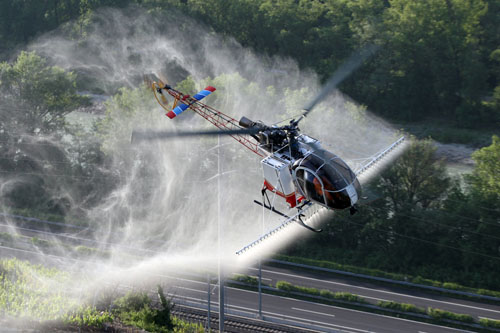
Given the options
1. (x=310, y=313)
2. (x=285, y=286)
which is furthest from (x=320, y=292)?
(x=285, y=286)

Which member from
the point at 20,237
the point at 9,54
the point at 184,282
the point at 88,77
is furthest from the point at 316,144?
the point at 9,54

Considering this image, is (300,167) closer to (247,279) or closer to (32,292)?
(247,279)

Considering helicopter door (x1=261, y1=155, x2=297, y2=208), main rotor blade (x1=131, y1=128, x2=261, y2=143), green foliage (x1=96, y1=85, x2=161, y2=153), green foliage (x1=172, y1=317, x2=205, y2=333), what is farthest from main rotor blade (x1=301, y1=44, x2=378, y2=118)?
green foliage (x1=96, y1=85, x2=161, y2=153)

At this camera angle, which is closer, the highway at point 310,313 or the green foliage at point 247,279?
the highway at point 310,313

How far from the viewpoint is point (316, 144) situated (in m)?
36.8

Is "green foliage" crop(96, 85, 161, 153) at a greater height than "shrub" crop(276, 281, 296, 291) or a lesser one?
greater

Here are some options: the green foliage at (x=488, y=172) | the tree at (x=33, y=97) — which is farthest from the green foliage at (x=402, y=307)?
the tree at (x=33, y=97)

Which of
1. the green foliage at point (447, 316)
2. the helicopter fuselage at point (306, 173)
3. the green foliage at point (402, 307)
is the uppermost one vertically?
the helicopter fuselage at point (306, 173)

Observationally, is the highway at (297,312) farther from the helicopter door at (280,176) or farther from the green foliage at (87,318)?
the helicopter door at (280,176)

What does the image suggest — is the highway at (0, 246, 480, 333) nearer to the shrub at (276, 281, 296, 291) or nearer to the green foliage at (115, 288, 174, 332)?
the shrub at (276, 281, 296, 291)

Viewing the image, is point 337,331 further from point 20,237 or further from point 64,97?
point 64,97

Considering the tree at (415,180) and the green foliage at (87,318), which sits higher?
the tree at (415,180)

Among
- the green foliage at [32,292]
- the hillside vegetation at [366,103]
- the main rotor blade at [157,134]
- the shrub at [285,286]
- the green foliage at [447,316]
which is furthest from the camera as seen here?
the hillside vegetation at [366,103]

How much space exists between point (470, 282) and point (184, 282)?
2736 cm
